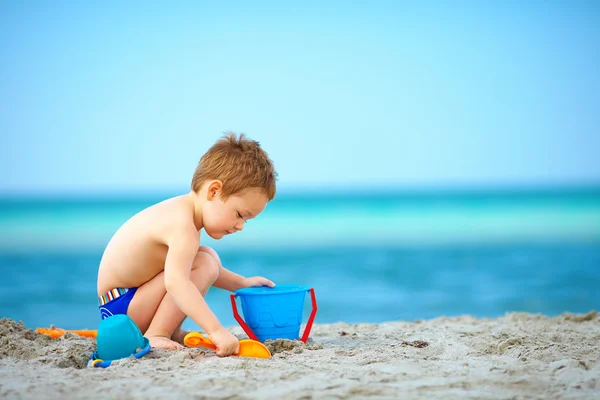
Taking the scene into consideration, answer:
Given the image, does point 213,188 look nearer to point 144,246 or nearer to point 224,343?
point 144,246

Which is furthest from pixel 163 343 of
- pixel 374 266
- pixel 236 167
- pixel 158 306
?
pixel 374 266

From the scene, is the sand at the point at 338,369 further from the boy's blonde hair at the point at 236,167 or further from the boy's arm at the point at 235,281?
the boy's blonde hair at the point at 236,167

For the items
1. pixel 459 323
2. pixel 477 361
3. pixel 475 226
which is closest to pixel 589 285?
pixel 459 323

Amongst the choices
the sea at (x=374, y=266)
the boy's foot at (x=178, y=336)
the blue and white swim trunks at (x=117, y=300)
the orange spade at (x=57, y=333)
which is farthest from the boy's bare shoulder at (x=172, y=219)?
the sea at (x=374, y=266)

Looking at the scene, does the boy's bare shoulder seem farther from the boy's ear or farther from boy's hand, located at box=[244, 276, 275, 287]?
boy's hand, located at box=[244, 276, 275, 287]

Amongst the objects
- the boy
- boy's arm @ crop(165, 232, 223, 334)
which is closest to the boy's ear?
the boy

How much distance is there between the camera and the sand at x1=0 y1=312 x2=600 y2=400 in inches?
67.1

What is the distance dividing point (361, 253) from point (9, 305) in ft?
23.0

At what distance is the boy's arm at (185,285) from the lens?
2.29 meters

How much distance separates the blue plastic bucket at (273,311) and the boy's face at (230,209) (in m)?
0.30

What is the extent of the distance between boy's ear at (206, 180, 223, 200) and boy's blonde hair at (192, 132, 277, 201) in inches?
0.8

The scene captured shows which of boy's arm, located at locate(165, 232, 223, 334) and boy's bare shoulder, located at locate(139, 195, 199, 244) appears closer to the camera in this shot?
boy's arm, located at locate(165, 232, 223, 334)

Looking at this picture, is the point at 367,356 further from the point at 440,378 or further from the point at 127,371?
the point at 127,371

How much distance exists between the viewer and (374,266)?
9633 mm
